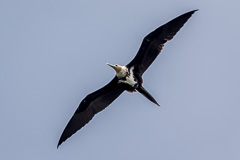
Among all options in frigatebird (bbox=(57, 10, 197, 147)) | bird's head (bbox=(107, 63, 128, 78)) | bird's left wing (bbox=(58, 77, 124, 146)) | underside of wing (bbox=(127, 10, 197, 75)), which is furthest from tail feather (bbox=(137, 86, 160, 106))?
bird's left wing (bbox=(58, 77, 124, 146))

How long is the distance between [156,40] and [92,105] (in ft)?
9.31

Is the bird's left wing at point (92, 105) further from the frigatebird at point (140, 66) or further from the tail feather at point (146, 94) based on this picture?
the tail feather at point (146, 94)

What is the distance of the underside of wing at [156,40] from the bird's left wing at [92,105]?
1.18 meters

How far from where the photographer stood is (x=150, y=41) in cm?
1970

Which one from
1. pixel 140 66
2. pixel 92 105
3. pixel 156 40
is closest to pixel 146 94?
pixel 140 66

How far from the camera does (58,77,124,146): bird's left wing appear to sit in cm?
2031

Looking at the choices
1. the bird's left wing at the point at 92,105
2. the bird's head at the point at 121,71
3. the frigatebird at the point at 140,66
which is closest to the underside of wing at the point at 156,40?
the frigatebird at the point at 140,66

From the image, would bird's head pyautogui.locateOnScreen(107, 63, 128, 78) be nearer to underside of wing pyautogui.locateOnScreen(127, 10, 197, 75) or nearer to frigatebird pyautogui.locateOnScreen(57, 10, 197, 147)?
frigatebird pyautogui.locateOnScreen(57, 10, 197, 147)

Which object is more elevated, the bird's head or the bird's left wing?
the bird's head

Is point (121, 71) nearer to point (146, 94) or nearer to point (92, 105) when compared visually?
point (146, 94)

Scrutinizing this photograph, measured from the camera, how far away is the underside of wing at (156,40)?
19.7 meters

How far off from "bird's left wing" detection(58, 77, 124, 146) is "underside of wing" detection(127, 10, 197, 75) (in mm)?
1180

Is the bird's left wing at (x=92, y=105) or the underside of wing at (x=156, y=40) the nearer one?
the underside of wing at (x=156, y=40)

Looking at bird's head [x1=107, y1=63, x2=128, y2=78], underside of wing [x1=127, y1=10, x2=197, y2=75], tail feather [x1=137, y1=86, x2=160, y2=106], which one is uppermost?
underside of wing [x1=127, y1=10, x2=197, y2=75]
